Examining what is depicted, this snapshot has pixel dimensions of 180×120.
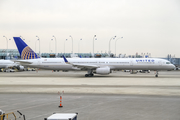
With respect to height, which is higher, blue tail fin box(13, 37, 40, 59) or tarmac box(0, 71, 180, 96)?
blue tail fin box(13, 37, 40, 59)

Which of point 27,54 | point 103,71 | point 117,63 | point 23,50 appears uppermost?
point 23,50

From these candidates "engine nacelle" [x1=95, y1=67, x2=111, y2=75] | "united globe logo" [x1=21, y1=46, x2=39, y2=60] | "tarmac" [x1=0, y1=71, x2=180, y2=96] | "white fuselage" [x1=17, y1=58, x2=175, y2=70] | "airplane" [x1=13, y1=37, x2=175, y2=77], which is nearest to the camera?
"tarmac" [x1=0, y1=71, x2=180, y2=96]

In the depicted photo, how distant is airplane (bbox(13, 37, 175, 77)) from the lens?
49.3m

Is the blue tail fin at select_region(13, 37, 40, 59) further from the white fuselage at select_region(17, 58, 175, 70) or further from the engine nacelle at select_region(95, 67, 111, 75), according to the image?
the engine nacelle at select_region(95, 67, 111, 75)

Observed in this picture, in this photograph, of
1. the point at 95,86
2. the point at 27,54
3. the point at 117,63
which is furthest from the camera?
the point at 27,54

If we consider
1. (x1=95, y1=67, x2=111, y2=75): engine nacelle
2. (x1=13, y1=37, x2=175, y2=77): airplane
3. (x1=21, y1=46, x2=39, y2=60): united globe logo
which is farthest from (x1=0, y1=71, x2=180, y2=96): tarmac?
(x1=21, y1=46, x2=39, y2=60): united globe logo

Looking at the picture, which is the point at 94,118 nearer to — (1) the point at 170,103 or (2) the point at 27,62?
(1) the point at 170,103

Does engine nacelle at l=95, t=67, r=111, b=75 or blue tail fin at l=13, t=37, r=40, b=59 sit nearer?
engine nacelle at l=95, t=67, r=111, b=75

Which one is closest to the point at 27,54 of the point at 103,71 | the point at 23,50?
the point at 23,50

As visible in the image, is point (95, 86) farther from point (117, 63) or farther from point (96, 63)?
point (96, 63)

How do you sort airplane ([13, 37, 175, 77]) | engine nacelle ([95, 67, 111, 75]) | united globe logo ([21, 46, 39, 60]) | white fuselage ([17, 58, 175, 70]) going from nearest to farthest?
engine nacelle ([95, 67, 111, 75])
airplane ([13, 37, 175, 77])
white fuselage ([17, 58, 175, 70])
united globe logo ([21, 46, 39, 60])

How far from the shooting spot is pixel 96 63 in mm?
51250

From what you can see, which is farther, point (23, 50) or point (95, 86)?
point (23, 50)

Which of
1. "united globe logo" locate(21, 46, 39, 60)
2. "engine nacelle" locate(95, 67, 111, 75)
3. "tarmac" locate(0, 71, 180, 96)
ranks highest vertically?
"united globe logo" locate(21, 46, 39, 60)
